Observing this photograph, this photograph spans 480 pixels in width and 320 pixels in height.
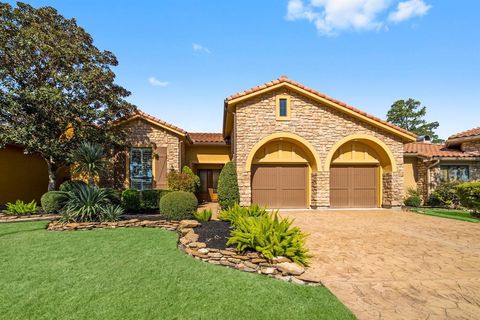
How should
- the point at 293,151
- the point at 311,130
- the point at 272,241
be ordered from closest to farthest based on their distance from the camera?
1. the point at 272,241
2. the point at 311,130
3. the point at 293,151

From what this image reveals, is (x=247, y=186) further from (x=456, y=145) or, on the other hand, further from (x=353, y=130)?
(x=456, y=145)

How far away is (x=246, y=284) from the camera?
4441mm

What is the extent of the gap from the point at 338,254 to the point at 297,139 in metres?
7.86

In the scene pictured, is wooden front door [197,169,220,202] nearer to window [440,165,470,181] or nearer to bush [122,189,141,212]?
bush [122,189,141,212]

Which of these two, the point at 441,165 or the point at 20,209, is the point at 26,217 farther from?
the point at 441,165

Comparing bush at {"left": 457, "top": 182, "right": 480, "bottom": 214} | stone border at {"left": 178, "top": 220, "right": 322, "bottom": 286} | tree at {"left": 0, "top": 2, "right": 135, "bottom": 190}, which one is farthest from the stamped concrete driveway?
tree at {"left": 0, "top": 2, "right": 135, "bottom": 190}

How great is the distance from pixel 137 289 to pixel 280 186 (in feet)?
34.7

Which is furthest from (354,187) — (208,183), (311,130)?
(208,183)

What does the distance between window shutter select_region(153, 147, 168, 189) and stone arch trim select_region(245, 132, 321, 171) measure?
5.06m

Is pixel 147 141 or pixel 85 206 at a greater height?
pixel 147 141

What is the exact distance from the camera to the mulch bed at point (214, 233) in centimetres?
626

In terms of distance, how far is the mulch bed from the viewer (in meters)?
6.26

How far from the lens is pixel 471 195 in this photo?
12.2 m

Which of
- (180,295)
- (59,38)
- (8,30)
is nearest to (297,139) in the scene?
(180,295)
